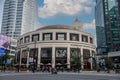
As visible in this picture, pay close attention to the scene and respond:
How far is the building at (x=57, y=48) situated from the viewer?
3044 inches

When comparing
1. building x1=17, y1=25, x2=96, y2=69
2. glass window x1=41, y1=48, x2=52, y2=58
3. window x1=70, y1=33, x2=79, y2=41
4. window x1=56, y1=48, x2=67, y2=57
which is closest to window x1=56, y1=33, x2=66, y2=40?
building x1=17, y1=25, x2=96, y2=69

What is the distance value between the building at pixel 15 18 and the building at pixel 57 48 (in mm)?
99121

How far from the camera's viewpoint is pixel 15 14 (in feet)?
616

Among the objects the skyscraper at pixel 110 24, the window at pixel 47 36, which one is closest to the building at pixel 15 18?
the skyscraper at pixel 110 24

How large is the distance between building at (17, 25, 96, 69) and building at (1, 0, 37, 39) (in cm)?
9912

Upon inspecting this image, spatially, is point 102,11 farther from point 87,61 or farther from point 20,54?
point 20,54

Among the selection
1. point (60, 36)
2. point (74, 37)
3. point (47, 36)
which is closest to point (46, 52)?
point (47, 36)

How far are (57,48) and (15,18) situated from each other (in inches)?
4723

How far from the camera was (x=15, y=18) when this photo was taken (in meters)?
186

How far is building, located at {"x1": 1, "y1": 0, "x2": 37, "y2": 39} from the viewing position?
7170 inches

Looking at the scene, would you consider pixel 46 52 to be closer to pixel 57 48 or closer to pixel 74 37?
pixel 57 48

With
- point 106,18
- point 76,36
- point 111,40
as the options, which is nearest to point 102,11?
point 106,18

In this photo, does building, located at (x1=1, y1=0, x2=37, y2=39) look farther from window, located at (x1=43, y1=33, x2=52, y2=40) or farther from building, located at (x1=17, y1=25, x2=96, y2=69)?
window, located at (x1=43, y1=33, x2=52, y2=40)

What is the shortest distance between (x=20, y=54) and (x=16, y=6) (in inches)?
4537
